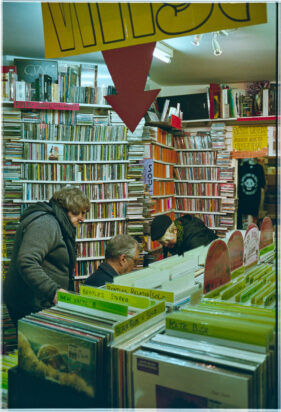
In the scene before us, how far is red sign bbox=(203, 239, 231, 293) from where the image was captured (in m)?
1.17

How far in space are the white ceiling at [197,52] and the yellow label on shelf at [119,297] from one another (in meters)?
3.07

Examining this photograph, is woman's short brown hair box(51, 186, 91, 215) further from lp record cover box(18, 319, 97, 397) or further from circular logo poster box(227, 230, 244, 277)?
lp record cover box(18, 319, 97, 397)

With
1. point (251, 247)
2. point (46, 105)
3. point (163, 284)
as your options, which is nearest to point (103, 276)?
point (251, 247)

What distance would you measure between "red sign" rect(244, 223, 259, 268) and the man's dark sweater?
3.03ft

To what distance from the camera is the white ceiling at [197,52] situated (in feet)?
12.3

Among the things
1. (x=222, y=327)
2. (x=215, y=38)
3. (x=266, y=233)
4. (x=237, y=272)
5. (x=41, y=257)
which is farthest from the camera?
(x=215, y=38)

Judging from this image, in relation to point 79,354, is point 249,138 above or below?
above

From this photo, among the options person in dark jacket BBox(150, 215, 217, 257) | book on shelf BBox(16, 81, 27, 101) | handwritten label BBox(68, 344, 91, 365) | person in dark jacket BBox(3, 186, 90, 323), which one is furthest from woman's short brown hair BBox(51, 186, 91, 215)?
book on shelf BBox(16, 81, 27, 101)

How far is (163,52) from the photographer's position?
439cm

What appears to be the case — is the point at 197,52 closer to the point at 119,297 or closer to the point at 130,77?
the point at 130,77

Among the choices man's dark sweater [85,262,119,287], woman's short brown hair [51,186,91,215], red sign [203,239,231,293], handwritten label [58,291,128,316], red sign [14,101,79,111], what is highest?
red sign [14,101,79,111]

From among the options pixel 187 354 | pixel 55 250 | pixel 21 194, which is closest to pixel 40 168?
pixel 21 194

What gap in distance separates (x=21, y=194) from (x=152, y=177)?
5.89ft

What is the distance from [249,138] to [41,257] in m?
4.65
